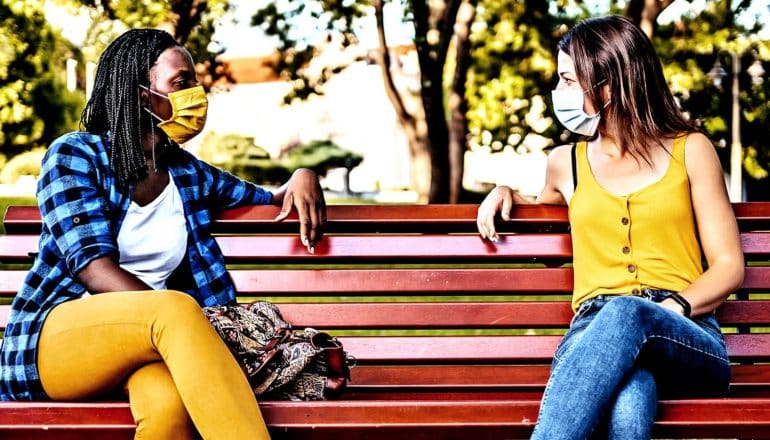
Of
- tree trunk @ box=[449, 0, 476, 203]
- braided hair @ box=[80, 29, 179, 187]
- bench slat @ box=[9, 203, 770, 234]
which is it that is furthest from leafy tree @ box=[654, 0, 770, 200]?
braided hair @ box=[80, 29, 179, 187]

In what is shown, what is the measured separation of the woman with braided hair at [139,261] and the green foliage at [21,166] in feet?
67.2

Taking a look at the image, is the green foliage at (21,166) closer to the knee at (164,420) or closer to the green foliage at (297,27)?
the green foliage at (297,27)

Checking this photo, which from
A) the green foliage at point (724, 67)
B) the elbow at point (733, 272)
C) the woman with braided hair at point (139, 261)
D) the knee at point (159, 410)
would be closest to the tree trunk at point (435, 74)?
the green foliage at point (724, 67)

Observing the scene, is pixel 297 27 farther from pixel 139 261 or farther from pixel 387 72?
pixel 139 261

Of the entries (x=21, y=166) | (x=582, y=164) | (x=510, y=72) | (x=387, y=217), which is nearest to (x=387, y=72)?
(x=510, y=72)

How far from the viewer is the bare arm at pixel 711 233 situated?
345 cm

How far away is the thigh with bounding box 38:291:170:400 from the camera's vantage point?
3.06m

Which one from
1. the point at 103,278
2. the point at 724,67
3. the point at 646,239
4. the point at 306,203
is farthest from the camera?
the point at 724,67

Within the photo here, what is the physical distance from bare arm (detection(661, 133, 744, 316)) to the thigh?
160 cm

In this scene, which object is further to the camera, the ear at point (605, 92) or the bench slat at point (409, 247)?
the bench slat at point (409, 247)

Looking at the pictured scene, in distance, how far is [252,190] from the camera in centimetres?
407

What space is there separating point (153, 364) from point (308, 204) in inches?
41.1

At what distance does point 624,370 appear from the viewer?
301 cm

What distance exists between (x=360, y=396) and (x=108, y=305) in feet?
3.19
